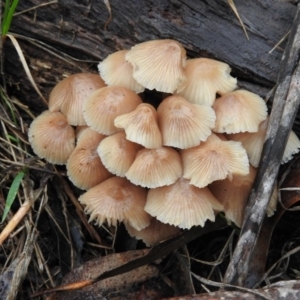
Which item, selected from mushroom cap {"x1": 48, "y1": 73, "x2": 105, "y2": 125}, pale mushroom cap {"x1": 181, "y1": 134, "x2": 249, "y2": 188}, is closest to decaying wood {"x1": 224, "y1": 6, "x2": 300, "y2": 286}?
pale mushroom cap {"x1": 181, "y1": 134, "x2": 249, "y2": 188}

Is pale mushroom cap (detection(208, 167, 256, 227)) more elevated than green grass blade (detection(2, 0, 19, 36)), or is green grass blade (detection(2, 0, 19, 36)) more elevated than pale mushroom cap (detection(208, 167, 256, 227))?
green grass blade (detection(2, 0, 19, 36))

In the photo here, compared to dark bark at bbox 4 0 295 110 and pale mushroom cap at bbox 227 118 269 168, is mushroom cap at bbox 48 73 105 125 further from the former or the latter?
pale mushroom cap at bbox 227 118 269 168

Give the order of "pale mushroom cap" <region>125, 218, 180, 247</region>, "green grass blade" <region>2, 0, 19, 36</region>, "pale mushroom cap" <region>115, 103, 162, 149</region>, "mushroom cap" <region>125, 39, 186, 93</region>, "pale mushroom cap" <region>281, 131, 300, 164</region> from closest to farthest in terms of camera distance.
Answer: "pale mushroom cap" <region>115, 103, 162, 149</region>, "mushroom cap" <region>125, 39, 186, 93</region>, "pale mushroom cap" <region>281, 131, 300, 164</region>, "pale mushroom cap" <region>125, 218, 180, 247</region>, "green grass blade" <region>2, 0, 19, 36</region>

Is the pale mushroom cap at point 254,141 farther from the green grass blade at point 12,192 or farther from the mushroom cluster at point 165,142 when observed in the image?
the green grass blade at point 12,192

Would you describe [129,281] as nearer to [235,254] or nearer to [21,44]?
[235,254]

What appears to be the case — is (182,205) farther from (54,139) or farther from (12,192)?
(12,192)

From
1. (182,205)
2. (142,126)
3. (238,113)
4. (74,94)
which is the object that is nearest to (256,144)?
(238,113)

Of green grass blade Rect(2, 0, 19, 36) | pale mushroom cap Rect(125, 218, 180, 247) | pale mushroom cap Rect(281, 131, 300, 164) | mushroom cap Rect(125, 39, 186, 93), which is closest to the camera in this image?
mushroom cap Rect(125, 39, 186, 93)

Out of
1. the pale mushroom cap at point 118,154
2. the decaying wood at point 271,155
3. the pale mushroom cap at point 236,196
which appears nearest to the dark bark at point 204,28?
the decaying wood at point 271,155
